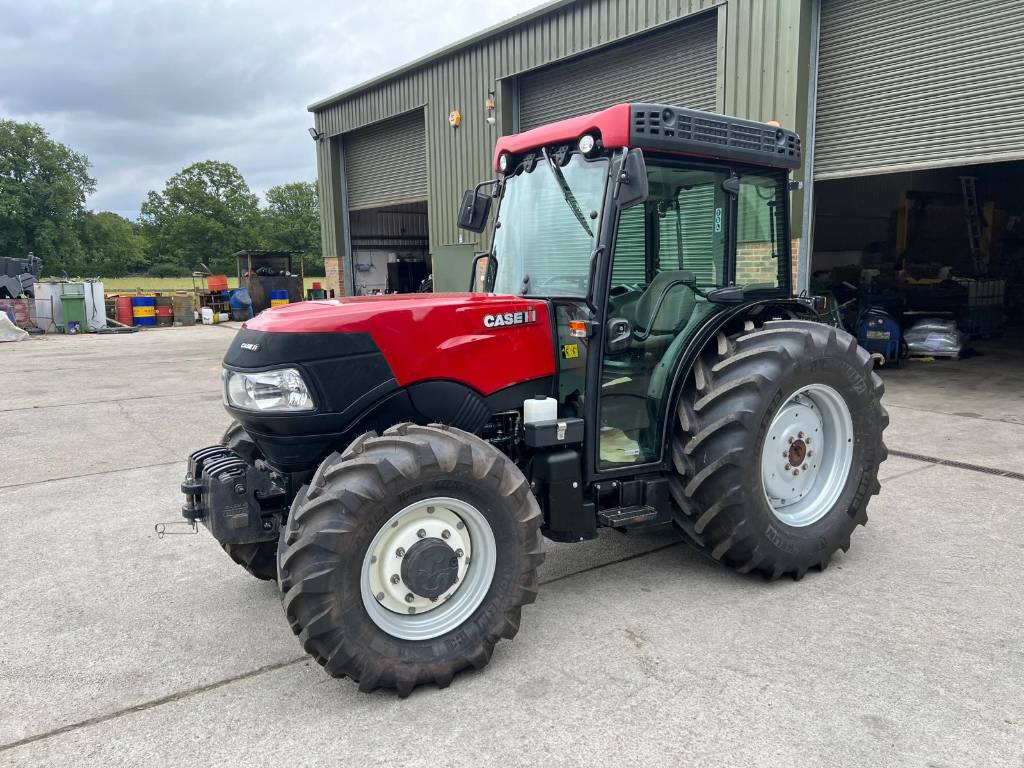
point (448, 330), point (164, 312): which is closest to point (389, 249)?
point (164, 312)

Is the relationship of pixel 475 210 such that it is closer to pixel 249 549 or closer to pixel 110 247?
pixel 249 549

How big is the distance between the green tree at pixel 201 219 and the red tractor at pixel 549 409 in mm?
67785

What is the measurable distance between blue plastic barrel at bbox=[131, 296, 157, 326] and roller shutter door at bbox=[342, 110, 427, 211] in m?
8.97

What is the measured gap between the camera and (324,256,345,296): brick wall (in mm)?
20359

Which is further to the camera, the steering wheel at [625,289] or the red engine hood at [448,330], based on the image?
the steering wheel at [625,289]

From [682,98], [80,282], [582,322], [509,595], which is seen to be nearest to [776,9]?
[682,98]

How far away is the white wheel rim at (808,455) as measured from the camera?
3875 mm

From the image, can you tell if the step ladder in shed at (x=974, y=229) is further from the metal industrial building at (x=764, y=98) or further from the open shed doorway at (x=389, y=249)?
the open shed doorway at (x=389, y=249)

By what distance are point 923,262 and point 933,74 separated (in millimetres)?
9023

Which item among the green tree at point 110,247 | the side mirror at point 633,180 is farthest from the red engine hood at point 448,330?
the green tree at point 110,247

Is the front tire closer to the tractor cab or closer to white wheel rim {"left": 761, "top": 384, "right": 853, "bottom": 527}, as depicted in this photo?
the tractor cab

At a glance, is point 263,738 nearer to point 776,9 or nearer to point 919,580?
point 919,580

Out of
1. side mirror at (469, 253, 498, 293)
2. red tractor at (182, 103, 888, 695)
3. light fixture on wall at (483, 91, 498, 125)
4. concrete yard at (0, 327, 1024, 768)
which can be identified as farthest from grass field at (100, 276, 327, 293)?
red tractor at (182, 103, 888, 695)

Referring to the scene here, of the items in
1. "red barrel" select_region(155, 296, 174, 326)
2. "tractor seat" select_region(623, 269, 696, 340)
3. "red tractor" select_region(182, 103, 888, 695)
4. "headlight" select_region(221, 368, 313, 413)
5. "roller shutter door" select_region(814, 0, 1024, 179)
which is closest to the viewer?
"red tractor" select_region(182, 103, 888, 695)
